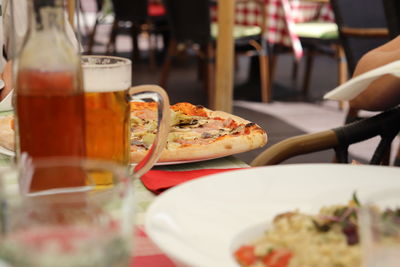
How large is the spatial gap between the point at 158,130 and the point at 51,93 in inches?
6.8

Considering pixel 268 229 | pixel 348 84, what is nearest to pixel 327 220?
pixel 268 229

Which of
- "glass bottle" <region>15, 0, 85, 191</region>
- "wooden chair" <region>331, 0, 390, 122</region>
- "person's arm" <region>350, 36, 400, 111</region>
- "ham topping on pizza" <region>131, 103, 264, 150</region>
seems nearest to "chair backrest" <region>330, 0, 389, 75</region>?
"wooden chair" <region>331, 0, 390, 122</region>

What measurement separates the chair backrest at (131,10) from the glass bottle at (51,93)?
16.3 ft

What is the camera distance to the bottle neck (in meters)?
0.54

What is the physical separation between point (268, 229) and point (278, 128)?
11.0ft

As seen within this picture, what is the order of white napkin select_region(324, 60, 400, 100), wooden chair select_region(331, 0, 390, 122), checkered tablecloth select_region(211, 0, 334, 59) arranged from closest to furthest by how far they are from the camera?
white napkin select_region(324, 60, 400, 100)
wooden chair select_region(331, 0, 390, 122)
checkered tablecloth select_region(211, 0, 334, 59)

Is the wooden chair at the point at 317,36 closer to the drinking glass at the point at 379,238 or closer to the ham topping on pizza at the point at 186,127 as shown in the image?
the ham topping on pizza at the point at 186,127

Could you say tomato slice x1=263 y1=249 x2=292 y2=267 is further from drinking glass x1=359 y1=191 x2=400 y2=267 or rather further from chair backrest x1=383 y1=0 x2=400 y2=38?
chair backrest x1=383 y1=0 x2=400 y2=38

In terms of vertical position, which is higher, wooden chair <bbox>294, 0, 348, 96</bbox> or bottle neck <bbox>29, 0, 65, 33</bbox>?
bottle neck <bbox>29, 0, 65, 33</bbox>

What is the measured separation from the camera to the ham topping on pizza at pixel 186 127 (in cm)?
89

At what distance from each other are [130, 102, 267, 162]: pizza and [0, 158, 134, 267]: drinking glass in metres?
0.43

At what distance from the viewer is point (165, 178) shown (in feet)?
2.56

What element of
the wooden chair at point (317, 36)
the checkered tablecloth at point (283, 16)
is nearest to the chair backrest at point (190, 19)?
the checkered tablecloth at point (283, 16)

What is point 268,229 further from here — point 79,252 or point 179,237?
point 79,252
